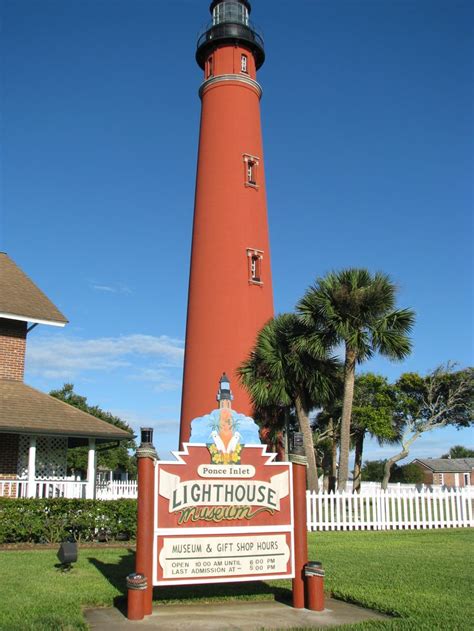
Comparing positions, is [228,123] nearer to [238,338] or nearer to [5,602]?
[238,338]

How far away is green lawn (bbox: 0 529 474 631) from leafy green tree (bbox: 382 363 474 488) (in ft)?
92.2

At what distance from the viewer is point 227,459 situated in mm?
8734

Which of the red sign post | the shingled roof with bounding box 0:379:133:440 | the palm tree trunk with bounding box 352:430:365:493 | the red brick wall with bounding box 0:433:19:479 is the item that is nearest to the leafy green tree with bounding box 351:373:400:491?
the palm tree trunk with bounding box 352:430:365:493

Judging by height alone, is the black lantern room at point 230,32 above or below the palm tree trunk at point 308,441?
above

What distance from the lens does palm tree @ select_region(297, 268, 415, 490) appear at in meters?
21.2

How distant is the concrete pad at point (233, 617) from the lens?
287 inches

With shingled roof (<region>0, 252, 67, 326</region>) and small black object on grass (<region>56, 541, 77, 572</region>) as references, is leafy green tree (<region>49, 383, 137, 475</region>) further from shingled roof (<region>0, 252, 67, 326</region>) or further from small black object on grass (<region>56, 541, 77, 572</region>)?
small black object on grass (<region>56, 541, 77, 572</region>)

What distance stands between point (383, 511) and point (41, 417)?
1075cm

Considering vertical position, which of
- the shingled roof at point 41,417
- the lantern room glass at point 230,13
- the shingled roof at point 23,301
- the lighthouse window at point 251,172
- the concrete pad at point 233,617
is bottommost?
the concrete pad at point 233,617

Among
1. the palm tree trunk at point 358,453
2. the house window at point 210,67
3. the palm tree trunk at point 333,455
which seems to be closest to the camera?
the house window at point 210,67

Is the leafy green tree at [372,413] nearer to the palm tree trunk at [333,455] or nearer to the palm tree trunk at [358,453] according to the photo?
the palm tree trunk at [358,453]

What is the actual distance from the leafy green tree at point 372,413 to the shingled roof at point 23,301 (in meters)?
22.1

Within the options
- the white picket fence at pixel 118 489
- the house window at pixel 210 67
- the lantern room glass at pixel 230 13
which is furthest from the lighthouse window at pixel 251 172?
the white picket fence at pixel 118 489

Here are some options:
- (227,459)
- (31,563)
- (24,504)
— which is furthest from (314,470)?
(227,459)
